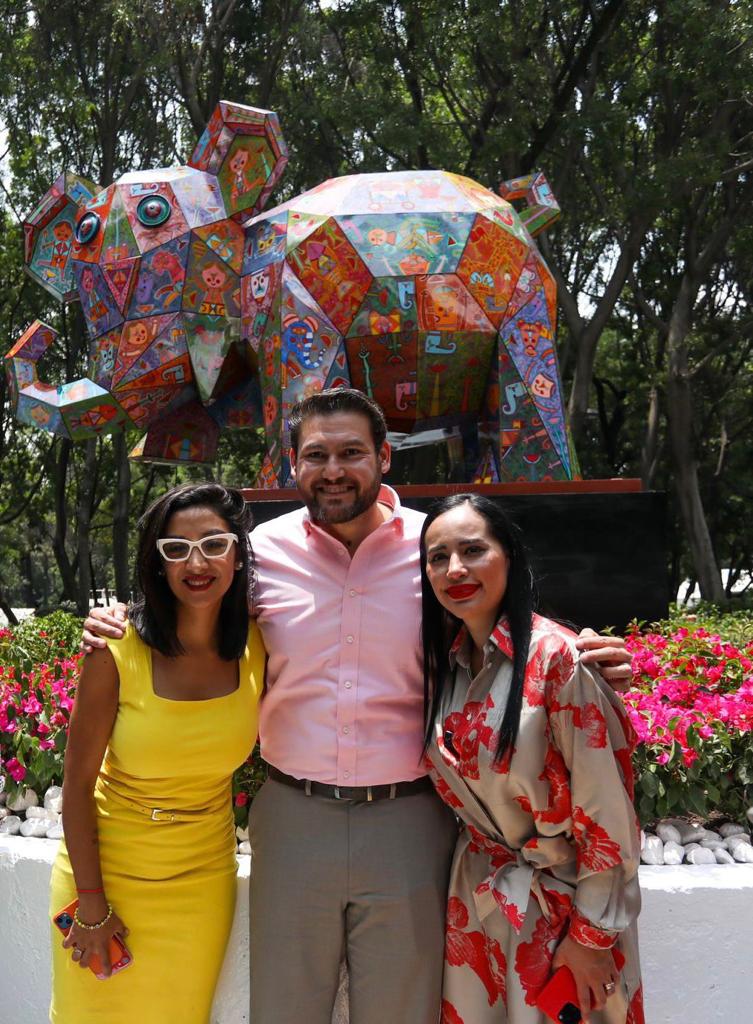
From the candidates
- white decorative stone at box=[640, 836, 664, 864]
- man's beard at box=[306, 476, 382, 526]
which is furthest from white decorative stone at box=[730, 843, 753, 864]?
man's beard at box=[306, 476, 382, 526]

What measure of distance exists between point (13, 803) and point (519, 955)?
96.9 inches

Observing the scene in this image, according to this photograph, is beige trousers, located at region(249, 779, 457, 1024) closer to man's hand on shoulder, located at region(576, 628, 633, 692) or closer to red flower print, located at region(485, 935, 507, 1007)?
red flower print, located at region(485, 935, 507, 1007)

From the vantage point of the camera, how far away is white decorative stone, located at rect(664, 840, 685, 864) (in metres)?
3.21

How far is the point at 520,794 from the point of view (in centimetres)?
218

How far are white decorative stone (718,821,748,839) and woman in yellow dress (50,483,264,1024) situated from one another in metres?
1.89

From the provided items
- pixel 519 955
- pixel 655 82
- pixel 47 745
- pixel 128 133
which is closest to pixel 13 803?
pixel 47 745

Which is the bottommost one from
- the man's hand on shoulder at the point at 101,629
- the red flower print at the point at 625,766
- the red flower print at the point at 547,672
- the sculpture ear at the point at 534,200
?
the red flower print at the point at 625,766

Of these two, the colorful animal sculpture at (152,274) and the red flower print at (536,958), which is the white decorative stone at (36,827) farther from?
the colorful animal sculpture at (152,274)

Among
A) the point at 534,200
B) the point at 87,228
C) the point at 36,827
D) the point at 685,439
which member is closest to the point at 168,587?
the point at 36,827

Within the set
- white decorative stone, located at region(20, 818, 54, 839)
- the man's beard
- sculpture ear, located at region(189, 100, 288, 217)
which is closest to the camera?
the man's beard

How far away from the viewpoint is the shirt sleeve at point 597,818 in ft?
6.77

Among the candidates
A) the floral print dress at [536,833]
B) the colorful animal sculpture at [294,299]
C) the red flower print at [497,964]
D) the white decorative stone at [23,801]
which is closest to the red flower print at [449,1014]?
the floral print dress at [536,833]

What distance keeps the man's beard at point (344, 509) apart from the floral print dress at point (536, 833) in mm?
556

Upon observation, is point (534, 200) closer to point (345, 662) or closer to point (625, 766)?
point (345, 662)
